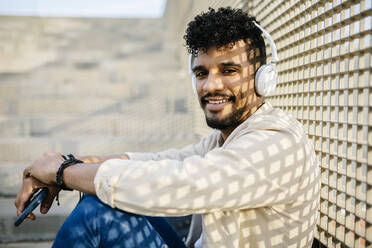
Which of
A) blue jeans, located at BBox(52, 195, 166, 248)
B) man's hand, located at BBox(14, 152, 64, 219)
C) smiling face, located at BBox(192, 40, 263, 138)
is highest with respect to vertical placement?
smiling face, located at BBox(192, 40, 263, 138)

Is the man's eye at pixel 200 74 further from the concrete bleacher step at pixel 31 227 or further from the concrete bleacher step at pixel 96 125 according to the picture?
the concrete bleacher step at pixel 96 125

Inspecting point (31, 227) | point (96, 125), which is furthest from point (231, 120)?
point (96, 125)

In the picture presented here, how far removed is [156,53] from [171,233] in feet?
14.8

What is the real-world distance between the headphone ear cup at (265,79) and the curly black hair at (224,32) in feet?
0.37

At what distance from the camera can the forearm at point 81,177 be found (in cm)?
102

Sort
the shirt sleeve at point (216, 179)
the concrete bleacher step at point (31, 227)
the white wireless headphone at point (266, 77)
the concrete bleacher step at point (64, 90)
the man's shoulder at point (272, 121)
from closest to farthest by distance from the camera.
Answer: the shirt sleeve at point (216, 179) → the man's shoulder at point (272, 121) → the white wireless headphone at point (266, 77) → the concrete bleacher step at point (31, 227) → the concrete bleacher step at point (64, 90)

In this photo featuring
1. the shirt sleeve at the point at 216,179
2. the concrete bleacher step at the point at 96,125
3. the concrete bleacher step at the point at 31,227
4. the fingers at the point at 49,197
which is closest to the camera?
the shirt sleeve at the point at 216,179

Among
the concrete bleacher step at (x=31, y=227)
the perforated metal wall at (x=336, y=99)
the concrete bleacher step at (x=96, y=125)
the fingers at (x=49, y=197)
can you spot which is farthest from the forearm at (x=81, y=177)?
the concrete bleacher step at (x=96, y=125)

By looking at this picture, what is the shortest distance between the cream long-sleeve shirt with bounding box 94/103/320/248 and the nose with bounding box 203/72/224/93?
0.25m

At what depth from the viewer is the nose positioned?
121 cm

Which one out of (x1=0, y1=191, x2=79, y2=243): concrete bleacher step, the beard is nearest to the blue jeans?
the beard

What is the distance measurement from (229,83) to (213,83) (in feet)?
0.22

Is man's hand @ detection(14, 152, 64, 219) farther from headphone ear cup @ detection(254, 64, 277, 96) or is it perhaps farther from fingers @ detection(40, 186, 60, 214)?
headphone ear cup @ detection(254, 64, 277, 96)

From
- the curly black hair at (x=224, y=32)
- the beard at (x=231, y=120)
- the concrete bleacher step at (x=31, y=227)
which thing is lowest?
the concrete bleacher step at (x=31, y=227)
